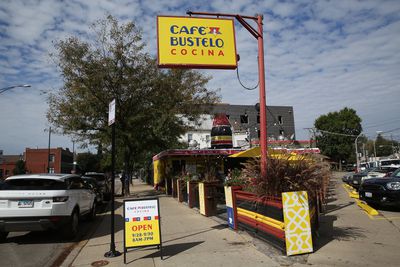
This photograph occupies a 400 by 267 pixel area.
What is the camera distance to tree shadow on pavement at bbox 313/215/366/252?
7.59m

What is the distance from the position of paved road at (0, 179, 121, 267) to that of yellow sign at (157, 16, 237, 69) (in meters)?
5.00

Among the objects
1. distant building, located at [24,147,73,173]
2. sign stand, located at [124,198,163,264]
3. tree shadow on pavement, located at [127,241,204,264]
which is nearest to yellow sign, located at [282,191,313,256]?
tree shadow on pavement, located at [127,241,204,264]

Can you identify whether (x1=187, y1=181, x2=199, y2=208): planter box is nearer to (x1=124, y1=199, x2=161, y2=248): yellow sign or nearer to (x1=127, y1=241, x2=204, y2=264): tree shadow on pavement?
(x1=127, y1=241, x2=204, y2=264): tree shadow on pavement

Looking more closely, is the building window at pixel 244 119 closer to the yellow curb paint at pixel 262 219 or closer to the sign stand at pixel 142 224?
the yellow curb paint at pixel 262 219

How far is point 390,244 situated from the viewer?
24.0 feet

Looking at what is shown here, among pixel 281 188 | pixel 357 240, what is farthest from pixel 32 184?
pixel 357 240

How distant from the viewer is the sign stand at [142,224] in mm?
6953

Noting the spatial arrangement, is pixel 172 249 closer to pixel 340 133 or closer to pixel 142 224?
pixel 142 224

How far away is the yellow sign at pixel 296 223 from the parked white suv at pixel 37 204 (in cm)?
517

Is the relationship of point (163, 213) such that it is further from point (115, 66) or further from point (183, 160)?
point (183, 160)

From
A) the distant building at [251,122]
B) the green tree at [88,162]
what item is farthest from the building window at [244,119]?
the green tree at [88,162]

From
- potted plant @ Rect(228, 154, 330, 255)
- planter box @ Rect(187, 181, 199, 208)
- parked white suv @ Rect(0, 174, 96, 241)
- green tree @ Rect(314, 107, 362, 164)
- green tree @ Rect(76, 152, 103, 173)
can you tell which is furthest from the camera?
green tree @ Rect(76, 152, 103, 173)

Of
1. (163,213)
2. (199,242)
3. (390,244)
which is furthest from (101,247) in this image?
(390,244)

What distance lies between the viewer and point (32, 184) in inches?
344
